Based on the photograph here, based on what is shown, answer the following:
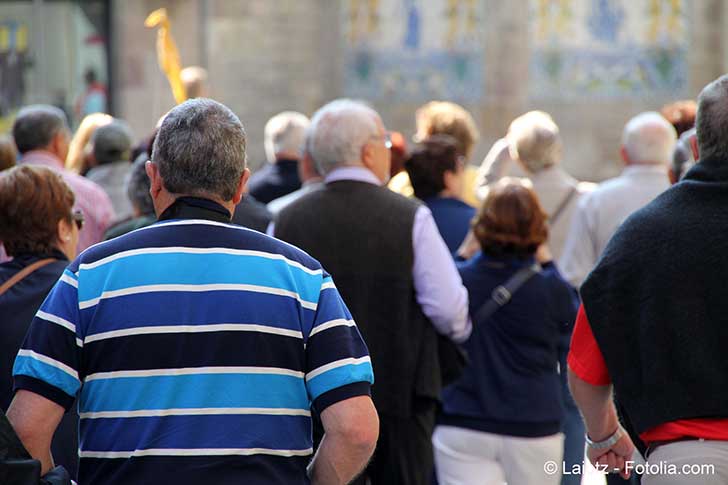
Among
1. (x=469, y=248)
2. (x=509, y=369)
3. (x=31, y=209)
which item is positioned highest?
(x=31, y=209)

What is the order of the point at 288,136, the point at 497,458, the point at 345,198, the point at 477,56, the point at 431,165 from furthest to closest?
the point at 477,56
the point at 288,136
the point at 431,165
the point at 497,458
the point at 345,198

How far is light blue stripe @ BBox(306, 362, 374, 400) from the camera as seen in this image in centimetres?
315

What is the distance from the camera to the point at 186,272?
10.3ft

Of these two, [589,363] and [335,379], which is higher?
[335,379]

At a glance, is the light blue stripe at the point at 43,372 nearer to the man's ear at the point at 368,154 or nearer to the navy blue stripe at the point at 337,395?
the navy blue stripe at the point at 337,395

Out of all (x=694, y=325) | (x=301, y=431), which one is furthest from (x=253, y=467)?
(x=694, y=325)

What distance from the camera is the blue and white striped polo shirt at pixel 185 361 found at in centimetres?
308

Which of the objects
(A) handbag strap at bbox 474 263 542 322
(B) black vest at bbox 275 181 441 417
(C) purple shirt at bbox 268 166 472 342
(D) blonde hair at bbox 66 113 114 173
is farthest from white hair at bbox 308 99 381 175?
(D) blonde hair at bbox 66 113 114 173

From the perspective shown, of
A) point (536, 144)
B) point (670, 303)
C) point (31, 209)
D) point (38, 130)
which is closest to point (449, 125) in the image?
point (536, 144)

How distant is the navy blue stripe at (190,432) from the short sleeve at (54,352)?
11cm

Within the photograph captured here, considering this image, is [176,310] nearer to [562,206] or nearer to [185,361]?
[185,361]

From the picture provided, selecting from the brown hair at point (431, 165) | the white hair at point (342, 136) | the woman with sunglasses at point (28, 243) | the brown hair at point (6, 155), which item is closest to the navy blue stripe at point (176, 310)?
the woman with sunglasses at point (28, 243)

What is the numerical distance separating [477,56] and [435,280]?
1044 centimetres

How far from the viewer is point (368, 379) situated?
10.5 feet
